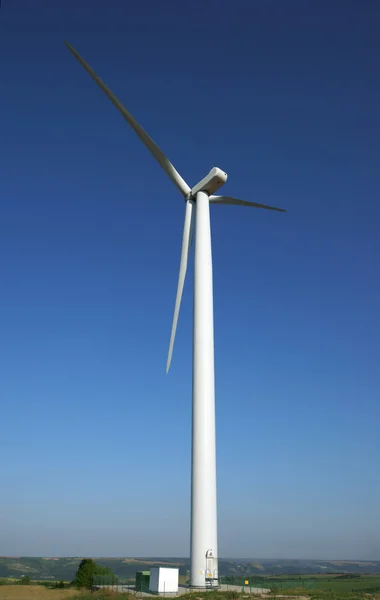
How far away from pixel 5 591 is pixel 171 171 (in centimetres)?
3981

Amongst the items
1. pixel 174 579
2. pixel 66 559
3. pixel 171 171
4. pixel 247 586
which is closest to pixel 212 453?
pixel 174 579

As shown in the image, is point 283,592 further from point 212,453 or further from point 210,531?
point 212,453

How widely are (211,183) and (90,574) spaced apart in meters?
39.5

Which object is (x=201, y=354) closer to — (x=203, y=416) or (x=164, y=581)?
(x=203, y=416)

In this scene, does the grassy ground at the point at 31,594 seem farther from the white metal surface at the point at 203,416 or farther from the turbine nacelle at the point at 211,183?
the turbine nacelle at the point at 211,183

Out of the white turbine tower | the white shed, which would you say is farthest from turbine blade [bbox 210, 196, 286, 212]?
the white shed

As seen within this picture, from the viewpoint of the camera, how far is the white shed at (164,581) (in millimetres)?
40625

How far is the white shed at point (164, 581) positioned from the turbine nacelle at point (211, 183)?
3260 cm

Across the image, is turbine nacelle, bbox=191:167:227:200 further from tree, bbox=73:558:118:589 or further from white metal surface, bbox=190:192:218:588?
tree, bbox=73:558:118:589

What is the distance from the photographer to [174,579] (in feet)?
136

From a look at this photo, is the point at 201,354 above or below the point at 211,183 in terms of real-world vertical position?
below

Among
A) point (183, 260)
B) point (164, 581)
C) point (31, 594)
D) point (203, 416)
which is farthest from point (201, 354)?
point (31, 594)

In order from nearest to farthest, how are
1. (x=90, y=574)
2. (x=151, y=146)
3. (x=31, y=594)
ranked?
(x=31, y=594) → (x=151, y=146) → (x=90, y=574)

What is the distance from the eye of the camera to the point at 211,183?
161ft
